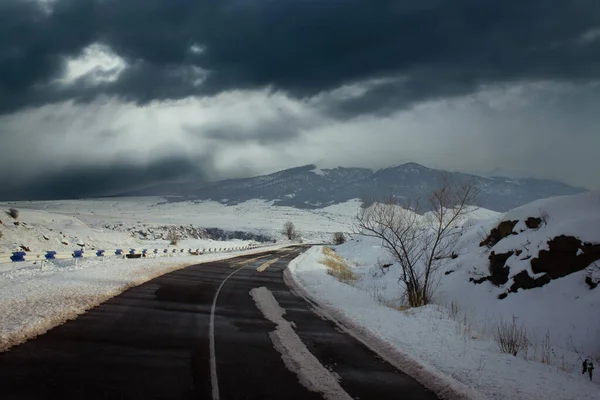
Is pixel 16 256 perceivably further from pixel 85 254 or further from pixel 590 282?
pixel 590 282

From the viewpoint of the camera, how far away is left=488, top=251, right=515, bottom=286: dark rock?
16.2 m

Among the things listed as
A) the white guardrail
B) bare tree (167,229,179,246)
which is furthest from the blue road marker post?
bare tree (167,229,179,246)

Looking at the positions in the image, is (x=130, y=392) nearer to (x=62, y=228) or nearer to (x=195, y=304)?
(x=195, y=304)

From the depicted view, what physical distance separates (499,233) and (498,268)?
108 inches

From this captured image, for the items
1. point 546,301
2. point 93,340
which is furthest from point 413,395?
point 546,301

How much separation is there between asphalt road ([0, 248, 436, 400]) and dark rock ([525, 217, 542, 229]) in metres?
10.4

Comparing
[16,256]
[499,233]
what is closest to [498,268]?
[499,233]

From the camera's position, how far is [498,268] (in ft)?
55.2

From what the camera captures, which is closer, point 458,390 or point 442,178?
point 458,390

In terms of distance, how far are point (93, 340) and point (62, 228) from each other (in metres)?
44.8

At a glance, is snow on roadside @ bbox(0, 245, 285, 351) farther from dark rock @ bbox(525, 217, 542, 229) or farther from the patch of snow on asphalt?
dark rock @ bbox(525, 217, 542, 229)

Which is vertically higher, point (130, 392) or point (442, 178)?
point (442, 178)

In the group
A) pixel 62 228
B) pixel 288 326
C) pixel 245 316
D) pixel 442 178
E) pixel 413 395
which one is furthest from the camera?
pixel 62 228

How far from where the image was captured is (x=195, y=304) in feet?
42.8
